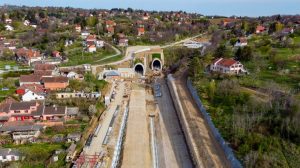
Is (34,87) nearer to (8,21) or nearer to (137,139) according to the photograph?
(137,139)

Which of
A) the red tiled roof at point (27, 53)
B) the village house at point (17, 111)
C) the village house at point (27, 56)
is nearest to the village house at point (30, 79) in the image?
the village house at point (17, 111)

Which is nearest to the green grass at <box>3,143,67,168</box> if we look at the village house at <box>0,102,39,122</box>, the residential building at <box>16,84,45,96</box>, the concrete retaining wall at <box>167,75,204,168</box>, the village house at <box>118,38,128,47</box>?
the village house at <box>0,102,39,122</box>

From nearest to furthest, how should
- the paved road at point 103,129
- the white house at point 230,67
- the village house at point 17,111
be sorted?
1. the paved road at point 103,129
2. the village house at point 17,111
3. the white house at point 230,67

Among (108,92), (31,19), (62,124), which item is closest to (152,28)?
(31,19)

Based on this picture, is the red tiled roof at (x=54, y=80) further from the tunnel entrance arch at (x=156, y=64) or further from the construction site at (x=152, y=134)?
the tunnel entrance arch at (x=156, y=64)

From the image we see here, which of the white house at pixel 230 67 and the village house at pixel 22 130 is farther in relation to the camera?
the white house at pixel 230 67

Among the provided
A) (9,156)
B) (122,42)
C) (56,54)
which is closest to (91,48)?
(56,54)

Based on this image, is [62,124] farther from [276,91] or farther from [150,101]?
[276,91]
